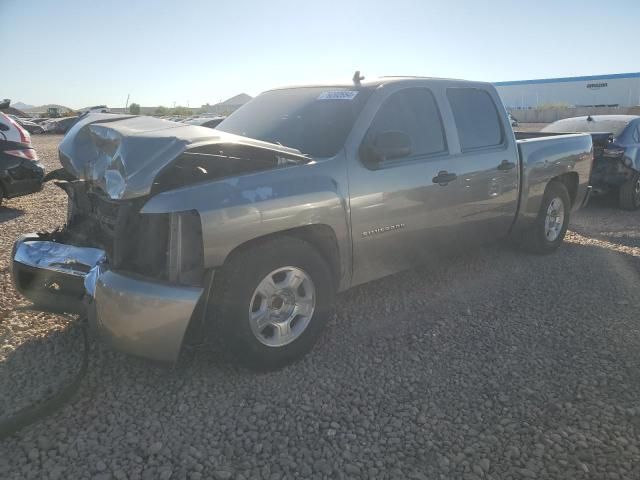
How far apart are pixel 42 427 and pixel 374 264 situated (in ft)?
7.70

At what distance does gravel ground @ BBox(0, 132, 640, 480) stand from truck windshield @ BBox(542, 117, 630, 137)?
5537 millimetres

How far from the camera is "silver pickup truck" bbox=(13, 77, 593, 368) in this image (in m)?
2.89

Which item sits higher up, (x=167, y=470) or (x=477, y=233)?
(x=477, y=233)

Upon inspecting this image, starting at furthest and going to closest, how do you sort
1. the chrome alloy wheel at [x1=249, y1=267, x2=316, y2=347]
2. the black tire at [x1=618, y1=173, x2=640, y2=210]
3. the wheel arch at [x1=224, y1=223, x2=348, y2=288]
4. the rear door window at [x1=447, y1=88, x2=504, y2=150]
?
the black tire at [x1=618, y1=173, x2=640, y2=210] < the rear door window at [x1=447, y1=88, x2=504, y2=150] < the wheel arch at [x1=224, y1=223, x2=348, y2=288] < the chrome alloy wheel at [x1=249, y1=267, x2=316, y2=347]

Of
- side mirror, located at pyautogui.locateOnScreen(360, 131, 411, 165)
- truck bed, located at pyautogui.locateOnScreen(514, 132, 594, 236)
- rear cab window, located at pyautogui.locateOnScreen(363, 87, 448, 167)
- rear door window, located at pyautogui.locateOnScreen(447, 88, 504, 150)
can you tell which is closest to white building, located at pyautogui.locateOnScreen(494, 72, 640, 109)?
truck bed, located at pyautogui.locateOnScreen(514, 132, 594, 236)

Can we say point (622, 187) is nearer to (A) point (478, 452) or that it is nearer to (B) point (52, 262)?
(A) point (478, 452)

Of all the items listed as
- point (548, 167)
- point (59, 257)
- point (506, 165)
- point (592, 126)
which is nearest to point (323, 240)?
point (59, 257)

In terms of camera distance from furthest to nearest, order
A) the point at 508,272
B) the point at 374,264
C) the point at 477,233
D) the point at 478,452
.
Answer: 1. the point at 508,272
2. the point at 477,233
3. the point at 374,264
4. the point at 478,452

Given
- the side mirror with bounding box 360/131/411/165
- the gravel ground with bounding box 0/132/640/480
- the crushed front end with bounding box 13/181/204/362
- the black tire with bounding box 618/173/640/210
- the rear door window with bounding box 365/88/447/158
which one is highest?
the rear door window with bounding box 365/88/447/158

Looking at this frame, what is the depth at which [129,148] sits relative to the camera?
3.00 meters

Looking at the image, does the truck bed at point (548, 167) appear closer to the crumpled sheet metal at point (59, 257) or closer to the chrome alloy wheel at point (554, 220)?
the chrome alloy wheel at point (554, 220)

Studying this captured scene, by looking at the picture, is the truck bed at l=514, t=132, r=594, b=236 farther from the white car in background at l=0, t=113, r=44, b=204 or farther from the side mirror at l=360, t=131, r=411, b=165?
the white car in background at l=0, t=113, r=44, b=204

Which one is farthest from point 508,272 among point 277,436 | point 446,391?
point 277,436

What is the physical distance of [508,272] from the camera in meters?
5.39
